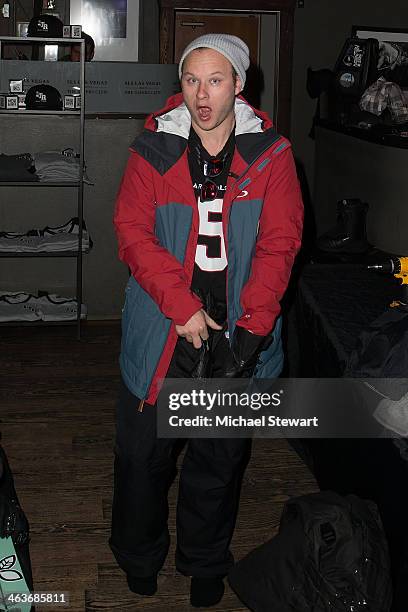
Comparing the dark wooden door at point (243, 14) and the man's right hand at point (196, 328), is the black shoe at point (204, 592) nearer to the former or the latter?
the man's right hand at point (196, 328)

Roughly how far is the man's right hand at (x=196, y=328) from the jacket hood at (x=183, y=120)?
473 mm

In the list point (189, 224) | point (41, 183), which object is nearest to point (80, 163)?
point (41, 183)

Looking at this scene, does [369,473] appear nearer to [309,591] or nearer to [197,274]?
[309,591]

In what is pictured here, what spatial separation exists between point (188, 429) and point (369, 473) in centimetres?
55

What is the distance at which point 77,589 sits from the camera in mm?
2422

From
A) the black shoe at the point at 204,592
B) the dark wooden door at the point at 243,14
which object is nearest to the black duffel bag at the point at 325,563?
the black shoe at the point at 204,592

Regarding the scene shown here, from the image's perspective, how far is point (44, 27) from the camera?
4.83 metres

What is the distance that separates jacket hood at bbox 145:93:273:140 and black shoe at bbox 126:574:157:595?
4.33 ft

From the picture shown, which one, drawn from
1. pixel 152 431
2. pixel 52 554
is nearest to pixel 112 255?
pixel 52 554

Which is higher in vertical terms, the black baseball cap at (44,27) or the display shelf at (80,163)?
the black baseball cap at (44,27)

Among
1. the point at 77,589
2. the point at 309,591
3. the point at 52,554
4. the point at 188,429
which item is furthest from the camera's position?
the point at 52,554

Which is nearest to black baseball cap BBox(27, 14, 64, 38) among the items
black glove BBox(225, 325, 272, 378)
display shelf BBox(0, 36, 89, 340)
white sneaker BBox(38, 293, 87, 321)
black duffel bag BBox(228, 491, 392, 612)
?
display shelf BBox(0, 36, 89, 340)

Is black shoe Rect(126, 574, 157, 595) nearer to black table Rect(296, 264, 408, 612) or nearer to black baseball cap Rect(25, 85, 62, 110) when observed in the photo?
black table Rect(296, 264, 408, 612)

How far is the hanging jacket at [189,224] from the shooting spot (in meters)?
1.98
